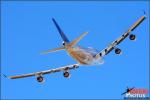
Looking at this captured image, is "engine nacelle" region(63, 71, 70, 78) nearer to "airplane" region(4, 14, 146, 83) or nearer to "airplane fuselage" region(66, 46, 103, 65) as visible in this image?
"airplane" region(4, 14, 146, 83)

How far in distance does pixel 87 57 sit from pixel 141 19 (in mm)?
16225

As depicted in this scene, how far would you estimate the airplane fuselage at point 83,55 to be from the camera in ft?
611

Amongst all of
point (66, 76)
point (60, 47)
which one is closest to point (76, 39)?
point (60, 47)

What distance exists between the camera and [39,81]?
199250mm

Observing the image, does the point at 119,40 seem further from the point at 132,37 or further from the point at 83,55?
the point at 83,55

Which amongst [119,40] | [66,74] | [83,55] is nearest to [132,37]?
[119,40]

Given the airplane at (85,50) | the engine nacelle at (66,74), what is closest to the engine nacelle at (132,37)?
the airplane at (85,50)

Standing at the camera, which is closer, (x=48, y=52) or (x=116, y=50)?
(x=48, y=52)

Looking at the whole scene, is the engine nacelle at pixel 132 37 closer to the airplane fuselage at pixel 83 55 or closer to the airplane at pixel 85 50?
the airplane at pixel 85 50

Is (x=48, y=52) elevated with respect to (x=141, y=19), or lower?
lower

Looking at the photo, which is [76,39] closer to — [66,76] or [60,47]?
[60,47]

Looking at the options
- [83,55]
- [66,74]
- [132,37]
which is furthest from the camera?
[66,74]

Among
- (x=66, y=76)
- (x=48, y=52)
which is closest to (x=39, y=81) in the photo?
(x=66, y=76)

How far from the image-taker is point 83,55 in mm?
190000
